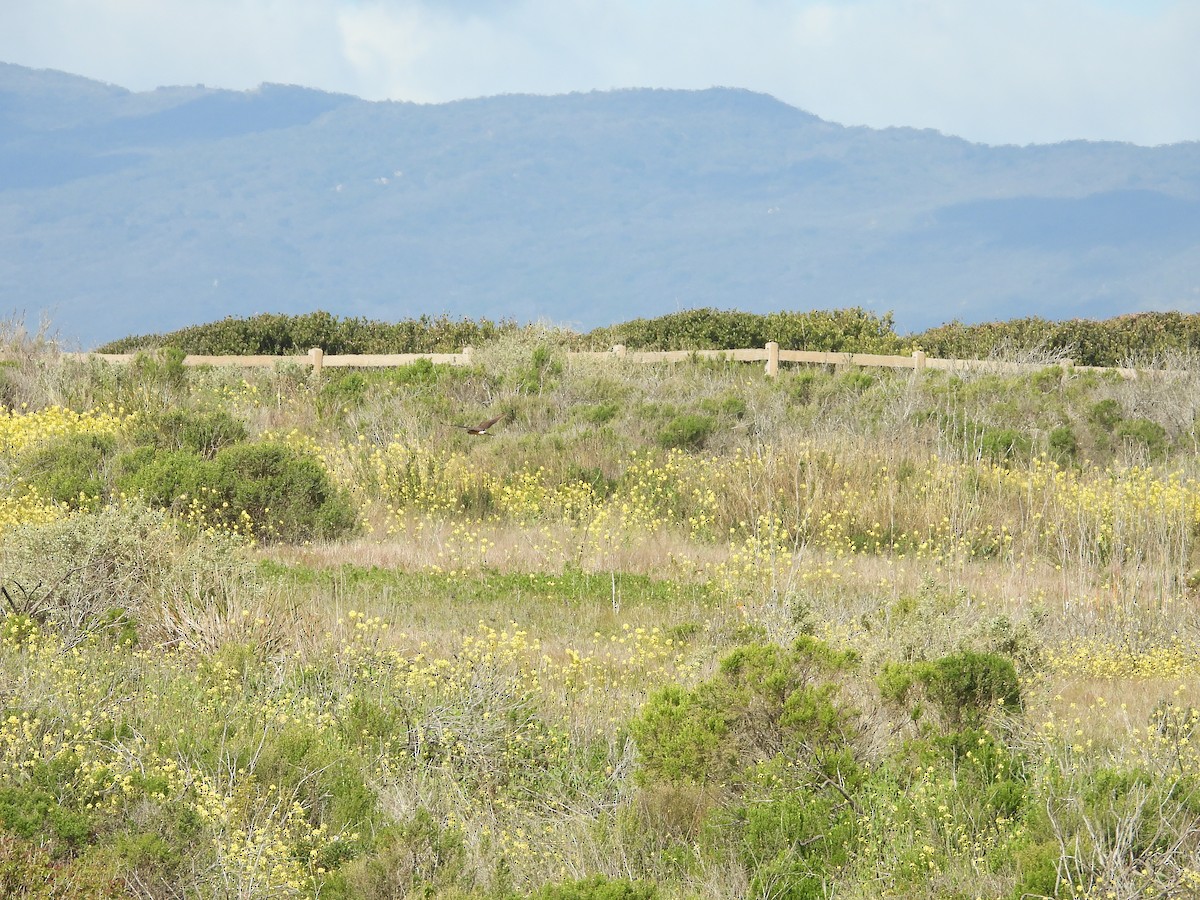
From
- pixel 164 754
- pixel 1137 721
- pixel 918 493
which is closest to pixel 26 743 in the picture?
pixel 164 754

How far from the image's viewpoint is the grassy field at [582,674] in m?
4.68

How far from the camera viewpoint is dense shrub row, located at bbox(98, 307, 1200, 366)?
2762 centimetres

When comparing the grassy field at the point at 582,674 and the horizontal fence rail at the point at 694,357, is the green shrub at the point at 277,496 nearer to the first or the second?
the grassy field at the point at 582,674

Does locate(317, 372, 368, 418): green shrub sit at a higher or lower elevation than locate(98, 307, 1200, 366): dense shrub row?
lower

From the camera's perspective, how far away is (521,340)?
2531 centimetres

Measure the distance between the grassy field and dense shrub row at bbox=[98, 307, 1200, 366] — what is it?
13.5 m

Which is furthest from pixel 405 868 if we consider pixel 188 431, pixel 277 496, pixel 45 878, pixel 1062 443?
pixel 1062 443

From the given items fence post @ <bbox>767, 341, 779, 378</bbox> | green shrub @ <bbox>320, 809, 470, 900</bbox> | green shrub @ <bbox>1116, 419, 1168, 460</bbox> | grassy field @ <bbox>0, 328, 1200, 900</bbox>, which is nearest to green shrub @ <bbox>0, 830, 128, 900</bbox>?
grassy field @ <bbox>0, 328, 1200, 900</bbox>

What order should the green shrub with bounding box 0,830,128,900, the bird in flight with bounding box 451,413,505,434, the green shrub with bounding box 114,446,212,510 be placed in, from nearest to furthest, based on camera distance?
the green shrub with bounding box 0,830,128,900 < the green shrub with bounding box 114,446,212,510 < the bird in flight with bounding box 451,413,505,434

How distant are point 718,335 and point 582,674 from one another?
69.2ft

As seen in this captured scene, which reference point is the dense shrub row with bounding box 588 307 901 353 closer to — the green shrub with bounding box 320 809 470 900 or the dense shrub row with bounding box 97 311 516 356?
the dense shrub row with bounding box 97 311 516 356

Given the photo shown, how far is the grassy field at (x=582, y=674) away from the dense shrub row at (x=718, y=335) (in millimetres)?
13474

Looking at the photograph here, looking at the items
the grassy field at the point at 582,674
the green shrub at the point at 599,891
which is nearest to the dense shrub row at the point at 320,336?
the grassy field at the point at 582,674

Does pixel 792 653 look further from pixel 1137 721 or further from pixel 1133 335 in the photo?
pixel 1133 335
